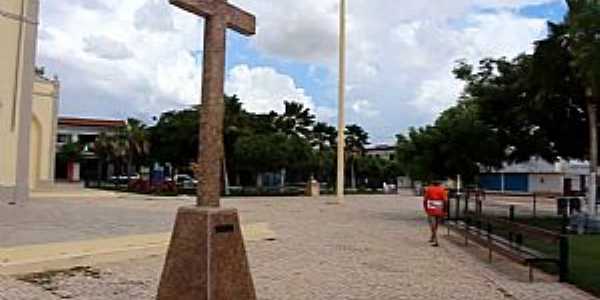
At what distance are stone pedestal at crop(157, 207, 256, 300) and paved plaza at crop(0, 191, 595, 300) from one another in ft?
6.05

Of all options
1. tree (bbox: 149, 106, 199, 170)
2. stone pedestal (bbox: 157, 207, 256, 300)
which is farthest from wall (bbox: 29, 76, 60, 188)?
tree (bbox: 149, 106, 199, 170)

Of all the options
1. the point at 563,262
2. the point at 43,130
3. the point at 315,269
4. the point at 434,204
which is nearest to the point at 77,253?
the point at 315,269

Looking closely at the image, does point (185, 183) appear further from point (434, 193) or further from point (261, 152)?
point (434, 193)

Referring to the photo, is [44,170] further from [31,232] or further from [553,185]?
[553,185]

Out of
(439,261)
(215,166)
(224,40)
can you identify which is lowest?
(439,261)

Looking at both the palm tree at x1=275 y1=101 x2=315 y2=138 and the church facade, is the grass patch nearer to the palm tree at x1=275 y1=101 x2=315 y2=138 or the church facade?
the church facade

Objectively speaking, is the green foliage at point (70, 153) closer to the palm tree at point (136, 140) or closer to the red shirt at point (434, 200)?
the palm tree at point (136, 140)

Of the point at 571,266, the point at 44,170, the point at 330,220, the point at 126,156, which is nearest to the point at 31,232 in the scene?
the point at 571,266

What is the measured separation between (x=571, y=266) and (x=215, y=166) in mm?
8516

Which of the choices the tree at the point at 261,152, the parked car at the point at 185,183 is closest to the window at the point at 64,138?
the parked car at the point at 185,183

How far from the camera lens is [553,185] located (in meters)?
87.3

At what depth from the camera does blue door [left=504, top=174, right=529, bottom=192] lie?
86.8m

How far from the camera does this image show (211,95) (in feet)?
26.5

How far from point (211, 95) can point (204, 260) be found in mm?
1714
